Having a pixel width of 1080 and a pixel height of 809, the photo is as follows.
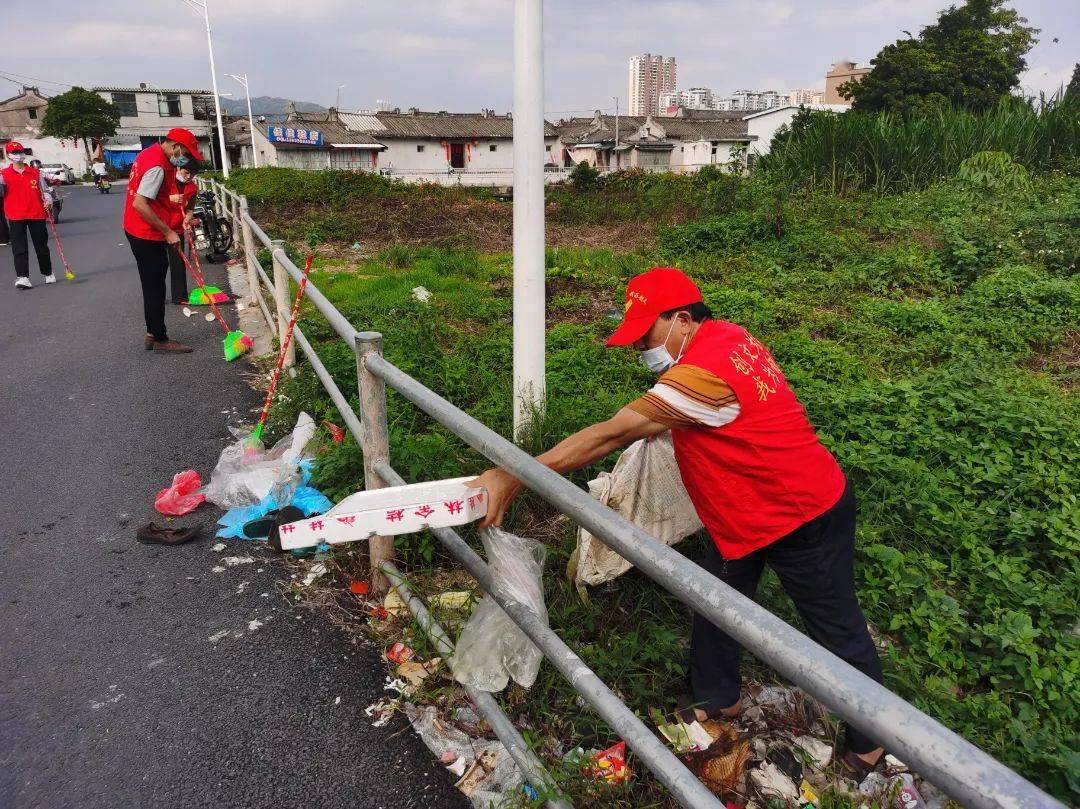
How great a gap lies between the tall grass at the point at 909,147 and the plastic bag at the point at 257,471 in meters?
11.5

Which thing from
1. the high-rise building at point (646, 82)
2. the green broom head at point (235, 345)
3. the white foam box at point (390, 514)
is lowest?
the green broom head at point (235, 345)

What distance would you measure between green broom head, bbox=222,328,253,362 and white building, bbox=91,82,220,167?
225 ft

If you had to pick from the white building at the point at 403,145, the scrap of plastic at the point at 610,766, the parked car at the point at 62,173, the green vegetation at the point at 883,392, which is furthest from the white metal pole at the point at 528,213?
the white building at the point at 403,145

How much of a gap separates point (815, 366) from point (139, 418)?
503cm

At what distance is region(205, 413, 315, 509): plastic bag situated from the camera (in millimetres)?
3895

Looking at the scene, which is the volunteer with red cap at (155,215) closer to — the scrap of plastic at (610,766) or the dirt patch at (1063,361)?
the scrap of plastic at (610,766)

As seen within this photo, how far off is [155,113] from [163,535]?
7996 cm

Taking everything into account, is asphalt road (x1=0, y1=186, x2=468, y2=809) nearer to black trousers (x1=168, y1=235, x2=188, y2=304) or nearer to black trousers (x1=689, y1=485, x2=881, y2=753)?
black trousers (x1=689, y1=485, x2=881, y2=753)

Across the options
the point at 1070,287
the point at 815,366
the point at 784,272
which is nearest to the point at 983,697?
the point at 815,366

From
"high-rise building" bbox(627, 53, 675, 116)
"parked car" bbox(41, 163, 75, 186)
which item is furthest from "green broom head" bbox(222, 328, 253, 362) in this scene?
"high-rise building" bbox(627, 53, 675, 116)

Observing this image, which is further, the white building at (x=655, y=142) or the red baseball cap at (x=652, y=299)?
the white building at (x=655, y=142)

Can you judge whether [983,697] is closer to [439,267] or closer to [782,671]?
[782,671]

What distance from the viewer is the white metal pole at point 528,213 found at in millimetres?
3322

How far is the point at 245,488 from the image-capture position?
12.9 feet
